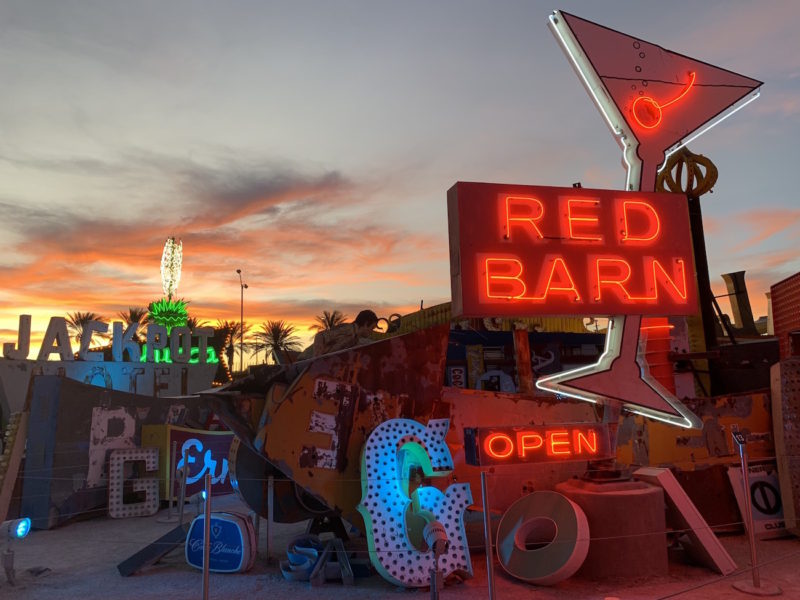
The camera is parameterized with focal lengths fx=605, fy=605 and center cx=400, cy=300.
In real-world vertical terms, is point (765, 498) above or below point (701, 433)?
below

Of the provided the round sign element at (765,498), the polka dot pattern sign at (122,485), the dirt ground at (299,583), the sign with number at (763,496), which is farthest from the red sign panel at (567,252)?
the polka dot pattern sign at (122,485)

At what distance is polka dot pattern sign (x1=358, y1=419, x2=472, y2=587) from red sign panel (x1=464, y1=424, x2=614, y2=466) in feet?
1.30

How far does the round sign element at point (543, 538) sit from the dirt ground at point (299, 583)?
0.68 feet

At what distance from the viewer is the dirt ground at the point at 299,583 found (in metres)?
7.08

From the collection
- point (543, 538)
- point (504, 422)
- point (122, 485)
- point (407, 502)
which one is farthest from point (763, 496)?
point (122, 485)

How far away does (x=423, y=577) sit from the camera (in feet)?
23.7

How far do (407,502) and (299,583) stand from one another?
5.72 feet

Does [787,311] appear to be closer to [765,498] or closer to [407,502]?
[765,498]

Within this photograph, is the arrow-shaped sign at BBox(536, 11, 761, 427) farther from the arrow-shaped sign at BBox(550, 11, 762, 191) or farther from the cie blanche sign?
the cie blanche sign

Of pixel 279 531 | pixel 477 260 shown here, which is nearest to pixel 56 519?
pixel 279 531

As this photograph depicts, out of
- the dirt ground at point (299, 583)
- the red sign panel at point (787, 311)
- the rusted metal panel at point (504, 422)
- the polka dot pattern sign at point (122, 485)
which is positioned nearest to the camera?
the dirt ground at point (299, 583)

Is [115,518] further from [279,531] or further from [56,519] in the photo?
[279,531]

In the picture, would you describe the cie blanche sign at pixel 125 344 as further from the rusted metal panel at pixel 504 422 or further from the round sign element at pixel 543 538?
the round sign element at pixel 543 538

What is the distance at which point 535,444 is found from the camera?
8219 millimetres
